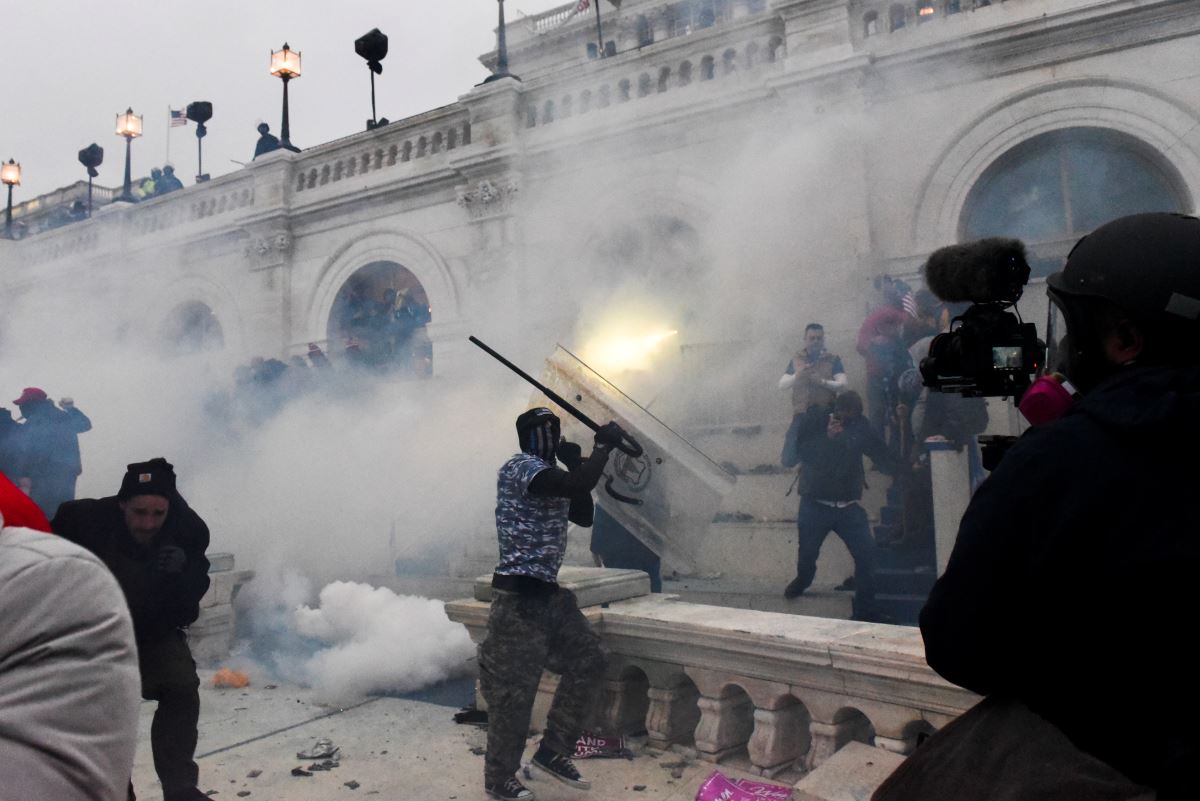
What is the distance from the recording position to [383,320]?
12.8 metres

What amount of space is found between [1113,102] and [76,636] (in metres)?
9.43

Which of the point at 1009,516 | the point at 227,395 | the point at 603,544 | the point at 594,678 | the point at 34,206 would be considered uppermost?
the point at 34,206

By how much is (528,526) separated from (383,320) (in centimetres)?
973

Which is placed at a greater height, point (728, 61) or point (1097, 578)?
point (728, 61)

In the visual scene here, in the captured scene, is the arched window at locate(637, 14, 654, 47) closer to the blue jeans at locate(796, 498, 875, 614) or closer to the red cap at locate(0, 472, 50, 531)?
the blue jeans at locate(796, 498, 875, 614)

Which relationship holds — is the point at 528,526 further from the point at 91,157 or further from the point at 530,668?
the point at 91,157

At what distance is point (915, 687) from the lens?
3043 mm

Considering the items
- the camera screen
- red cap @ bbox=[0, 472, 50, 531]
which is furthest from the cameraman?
red cap @ bbox=[0, 472, 50, 531]

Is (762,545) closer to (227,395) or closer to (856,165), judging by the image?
(856,165)

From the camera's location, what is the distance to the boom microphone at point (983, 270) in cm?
173

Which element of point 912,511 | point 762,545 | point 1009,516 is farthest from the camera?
point 762,545

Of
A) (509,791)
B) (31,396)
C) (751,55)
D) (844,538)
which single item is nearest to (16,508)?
(509,791)

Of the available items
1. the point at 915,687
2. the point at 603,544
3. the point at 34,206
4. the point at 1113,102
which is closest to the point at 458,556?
the point at 603,544

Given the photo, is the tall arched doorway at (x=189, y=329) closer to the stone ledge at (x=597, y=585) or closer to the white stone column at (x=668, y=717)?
the stone ledge at (x=597, y=585)
